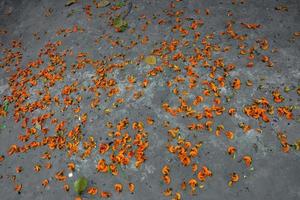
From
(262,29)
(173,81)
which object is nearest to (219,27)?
(262,29)

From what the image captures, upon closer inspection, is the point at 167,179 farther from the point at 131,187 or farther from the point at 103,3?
the point at 103,3

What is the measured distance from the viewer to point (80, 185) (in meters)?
5.15

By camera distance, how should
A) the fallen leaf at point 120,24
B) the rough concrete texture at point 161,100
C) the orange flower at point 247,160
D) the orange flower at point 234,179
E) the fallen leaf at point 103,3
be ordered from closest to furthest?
1. the orange flower at point 234,179
2. the orange flower at point 247,160
3. the rough concrete texture at point 161,100
4. the fallen leaf at point 120,24
5. the fallen leaf at point 103,3

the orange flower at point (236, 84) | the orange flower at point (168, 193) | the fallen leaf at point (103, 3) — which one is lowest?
the orange flower at point (168, 193)

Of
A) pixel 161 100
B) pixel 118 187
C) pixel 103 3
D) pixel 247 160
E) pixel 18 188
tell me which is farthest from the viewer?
pixel 103 3

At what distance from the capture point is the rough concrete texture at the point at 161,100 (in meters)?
4.96

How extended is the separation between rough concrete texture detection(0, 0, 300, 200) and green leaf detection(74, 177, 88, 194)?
0.28 feet

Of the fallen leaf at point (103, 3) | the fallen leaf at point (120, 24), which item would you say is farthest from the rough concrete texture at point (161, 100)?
the fallen leaf at point (103, 3)

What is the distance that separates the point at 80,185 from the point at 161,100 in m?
2.13

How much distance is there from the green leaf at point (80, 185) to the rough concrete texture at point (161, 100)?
0.09 metres

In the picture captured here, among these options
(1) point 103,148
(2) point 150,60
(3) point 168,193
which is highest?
(2) point 150,60

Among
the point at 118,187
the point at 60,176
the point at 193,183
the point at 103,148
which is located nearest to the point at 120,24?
the point at 103,148

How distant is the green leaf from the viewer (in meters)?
5.11

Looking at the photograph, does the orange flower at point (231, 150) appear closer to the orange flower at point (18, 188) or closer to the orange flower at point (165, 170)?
the orange flower at point (165, 170)
